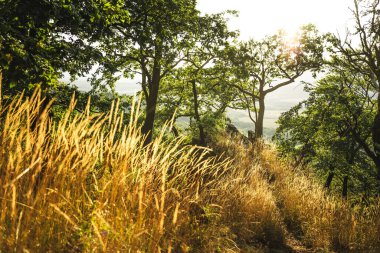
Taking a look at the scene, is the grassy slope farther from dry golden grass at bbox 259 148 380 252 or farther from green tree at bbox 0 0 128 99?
green tree at bbox 0 0 128 99

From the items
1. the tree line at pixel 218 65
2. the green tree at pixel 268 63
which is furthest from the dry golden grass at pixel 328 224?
the green tree at pixel 268 63

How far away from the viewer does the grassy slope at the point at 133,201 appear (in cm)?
164

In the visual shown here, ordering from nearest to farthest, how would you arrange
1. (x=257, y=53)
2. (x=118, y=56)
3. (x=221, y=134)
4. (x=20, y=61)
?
(x=20, y=61) < (x=118, y=56) < (x=221, y=134) < (x=257, y=53)

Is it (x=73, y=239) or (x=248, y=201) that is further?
(x=248, y=201)

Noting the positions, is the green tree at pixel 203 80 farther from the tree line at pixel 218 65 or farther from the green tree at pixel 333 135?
the green tree at pixel 333 135

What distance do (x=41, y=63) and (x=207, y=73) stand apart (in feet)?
46.2

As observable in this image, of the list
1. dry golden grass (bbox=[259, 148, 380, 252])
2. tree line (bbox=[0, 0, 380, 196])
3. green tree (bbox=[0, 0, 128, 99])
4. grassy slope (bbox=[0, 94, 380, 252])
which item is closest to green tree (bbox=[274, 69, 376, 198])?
tree line (bbox=[0, 0, 380, 196])

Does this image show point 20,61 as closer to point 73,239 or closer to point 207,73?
point 73,239

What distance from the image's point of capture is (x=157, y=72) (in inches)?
629

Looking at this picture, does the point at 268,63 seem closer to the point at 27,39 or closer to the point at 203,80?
the point at 203,80

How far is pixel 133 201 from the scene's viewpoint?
193cm

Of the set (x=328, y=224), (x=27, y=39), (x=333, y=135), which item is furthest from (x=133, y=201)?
(x=333, y=135)

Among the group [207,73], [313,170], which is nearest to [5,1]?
[313,170]

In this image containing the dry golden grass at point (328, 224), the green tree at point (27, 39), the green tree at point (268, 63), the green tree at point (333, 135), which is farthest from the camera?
the green tree at point (268, 63)
